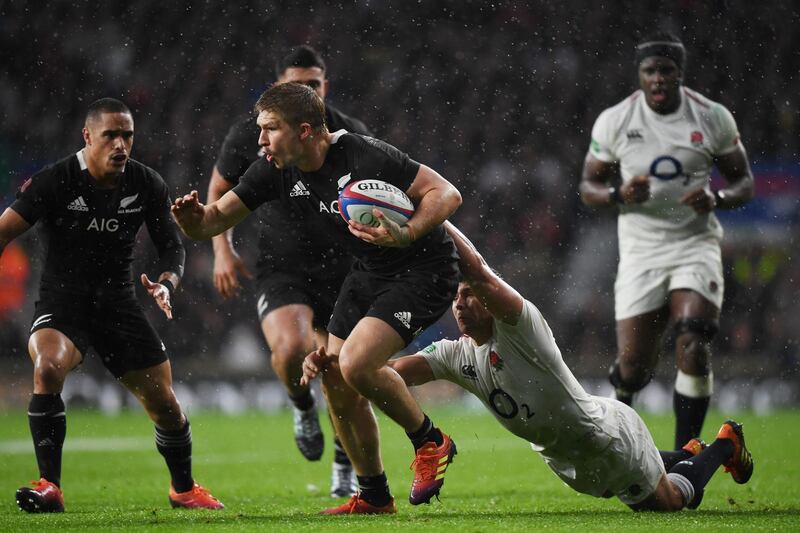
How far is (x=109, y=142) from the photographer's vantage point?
627cm

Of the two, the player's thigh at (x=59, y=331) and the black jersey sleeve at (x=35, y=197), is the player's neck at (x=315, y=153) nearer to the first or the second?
the black jersey sleeve at (x=35, y=197)

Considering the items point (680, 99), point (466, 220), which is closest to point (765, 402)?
point (466, 220)

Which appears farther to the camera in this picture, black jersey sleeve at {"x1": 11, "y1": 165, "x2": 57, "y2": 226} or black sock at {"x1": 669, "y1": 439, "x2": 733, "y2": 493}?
black jersey sleeve at {"x1": 11, "y1": 165, "x2": 57, "y2": 226}

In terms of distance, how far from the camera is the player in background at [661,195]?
739cm

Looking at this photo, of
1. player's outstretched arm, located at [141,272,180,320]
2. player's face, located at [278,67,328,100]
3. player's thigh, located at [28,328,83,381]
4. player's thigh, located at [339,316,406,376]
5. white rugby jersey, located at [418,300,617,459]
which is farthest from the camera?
player's face, located at [278,67,328,100]

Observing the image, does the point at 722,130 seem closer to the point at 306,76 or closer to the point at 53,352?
the point at 306,76

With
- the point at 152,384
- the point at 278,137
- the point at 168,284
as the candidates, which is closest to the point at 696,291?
the point at 278,137

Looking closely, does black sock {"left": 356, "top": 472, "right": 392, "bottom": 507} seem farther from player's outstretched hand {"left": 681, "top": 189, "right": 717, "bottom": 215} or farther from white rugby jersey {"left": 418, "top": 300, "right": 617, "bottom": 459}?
player's outstretched hand {"left": 681, "top": 189, "right": 717, "bottom": 215}

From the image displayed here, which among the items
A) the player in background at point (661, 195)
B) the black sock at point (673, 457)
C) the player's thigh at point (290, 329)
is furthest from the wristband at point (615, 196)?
the player's thigh at point (290, 329)

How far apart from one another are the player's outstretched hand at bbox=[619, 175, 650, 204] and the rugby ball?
105 inches

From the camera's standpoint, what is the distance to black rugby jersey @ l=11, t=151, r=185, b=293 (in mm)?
6258

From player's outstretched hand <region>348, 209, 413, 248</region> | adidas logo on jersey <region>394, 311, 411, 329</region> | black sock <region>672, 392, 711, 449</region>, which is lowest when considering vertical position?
black sock <region>672, 392, 711, 449</region>

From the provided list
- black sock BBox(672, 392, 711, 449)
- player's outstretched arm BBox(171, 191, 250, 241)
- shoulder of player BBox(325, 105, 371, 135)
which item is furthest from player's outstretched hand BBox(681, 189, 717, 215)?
player's outstretched arm BBox(171, 191, 250, 241)

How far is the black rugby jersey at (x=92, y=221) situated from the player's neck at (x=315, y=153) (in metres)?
1.30
